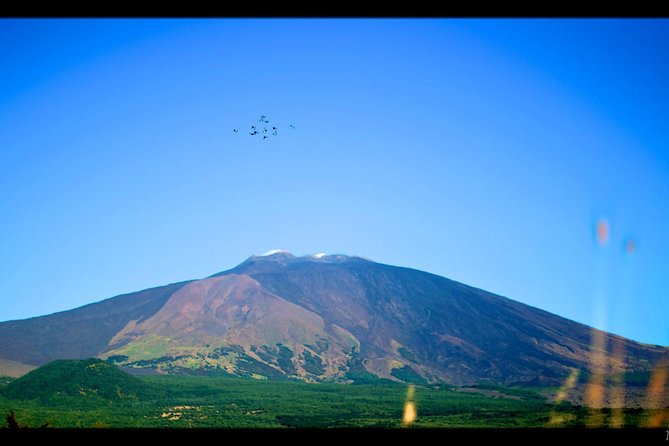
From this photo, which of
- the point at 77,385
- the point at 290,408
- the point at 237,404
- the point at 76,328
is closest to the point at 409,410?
the point at 290,408

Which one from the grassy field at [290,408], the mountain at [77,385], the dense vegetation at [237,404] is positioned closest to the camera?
the grassy field at [290,408]

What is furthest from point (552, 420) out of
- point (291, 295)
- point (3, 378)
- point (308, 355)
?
point (291, 295)

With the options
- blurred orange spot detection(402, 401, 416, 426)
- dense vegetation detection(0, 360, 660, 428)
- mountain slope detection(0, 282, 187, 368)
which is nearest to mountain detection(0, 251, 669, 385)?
mountain slope detection(0, 282, 187, 368)

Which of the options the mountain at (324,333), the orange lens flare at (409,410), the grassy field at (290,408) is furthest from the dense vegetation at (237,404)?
the mountain at (324,333)

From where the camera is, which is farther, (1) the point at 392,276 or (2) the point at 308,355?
(1) the point at 392,276

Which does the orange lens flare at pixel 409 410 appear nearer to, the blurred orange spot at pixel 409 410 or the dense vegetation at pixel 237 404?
the blurred orange spot at pixel 409 410

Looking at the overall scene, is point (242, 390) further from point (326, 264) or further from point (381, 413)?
point (326, 264)
